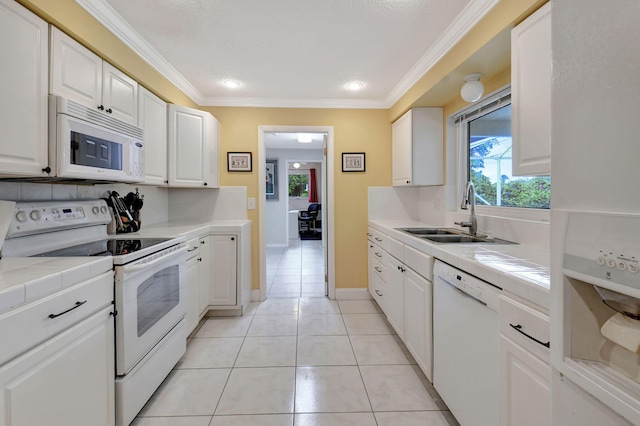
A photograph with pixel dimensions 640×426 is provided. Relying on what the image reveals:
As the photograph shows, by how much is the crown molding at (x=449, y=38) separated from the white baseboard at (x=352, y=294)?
2.24m

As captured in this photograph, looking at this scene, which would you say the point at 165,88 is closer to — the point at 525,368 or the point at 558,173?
the point at 558,173

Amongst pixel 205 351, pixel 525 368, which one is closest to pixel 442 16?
pixel 525 368

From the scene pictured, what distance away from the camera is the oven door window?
4.88 feet

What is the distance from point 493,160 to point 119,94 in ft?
9.15

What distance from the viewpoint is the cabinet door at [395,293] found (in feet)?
6.93

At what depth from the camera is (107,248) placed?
61.2 inches


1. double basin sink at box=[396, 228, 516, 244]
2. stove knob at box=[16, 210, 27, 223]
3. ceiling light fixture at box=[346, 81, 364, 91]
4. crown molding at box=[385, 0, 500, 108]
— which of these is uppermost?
ceiling light fixture at box=[346, 81, 364, 91]

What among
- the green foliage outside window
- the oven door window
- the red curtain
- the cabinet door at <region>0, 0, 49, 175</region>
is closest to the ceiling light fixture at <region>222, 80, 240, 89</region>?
the cabinet door at <region>0, 0, 49, 175</region>

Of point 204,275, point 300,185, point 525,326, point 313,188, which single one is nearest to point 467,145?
point 525,326

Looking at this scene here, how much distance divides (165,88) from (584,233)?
2895mm

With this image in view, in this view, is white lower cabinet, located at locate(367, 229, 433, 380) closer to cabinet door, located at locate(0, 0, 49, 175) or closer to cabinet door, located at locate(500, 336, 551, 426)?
cabinet door, located at locate(500, 336, 551, 426)

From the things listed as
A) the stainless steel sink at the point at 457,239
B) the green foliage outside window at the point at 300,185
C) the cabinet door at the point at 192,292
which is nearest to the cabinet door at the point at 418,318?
the stainless steel sink at the point at 457,239

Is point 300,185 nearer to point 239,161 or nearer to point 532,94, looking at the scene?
point 239,161

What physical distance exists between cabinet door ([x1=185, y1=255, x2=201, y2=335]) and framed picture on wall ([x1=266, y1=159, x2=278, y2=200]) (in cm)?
426
